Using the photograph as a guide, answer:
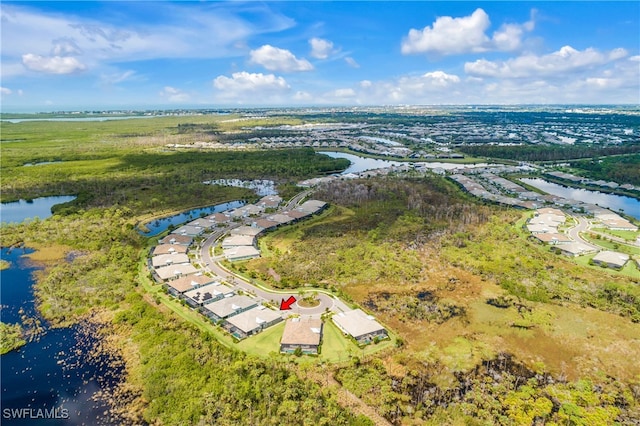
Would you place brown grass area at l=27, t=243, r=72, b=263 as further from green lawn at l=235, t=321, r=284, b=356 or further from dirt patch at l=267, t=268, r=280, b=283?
green lawn at l=235, t=321, r=284, b=356

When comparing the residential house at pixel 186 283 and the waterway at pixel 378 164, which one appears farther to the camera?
the waterway at pixel 378 164

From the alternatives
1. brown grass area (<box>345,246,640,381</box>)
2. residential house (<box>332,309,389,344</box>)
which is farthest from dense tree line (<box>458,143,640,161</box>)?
residential house (<box>332,309,389,344</box>)

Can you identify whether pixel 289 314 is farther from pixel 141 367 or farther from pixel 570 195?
pixel 570 195

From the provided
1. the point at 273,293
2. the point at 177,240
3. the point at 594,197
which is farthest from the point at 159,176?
the point at 594,197

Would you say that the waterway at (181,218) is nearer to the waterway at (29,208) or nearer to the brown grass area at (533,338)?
the waterway at (29,208)

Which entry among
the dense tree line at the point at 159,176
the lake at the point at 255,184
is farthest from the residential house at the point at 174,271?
the lake at the point at 255,184

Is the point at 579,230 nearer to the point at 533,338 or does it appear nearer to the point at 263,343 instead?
the point at 533,338
